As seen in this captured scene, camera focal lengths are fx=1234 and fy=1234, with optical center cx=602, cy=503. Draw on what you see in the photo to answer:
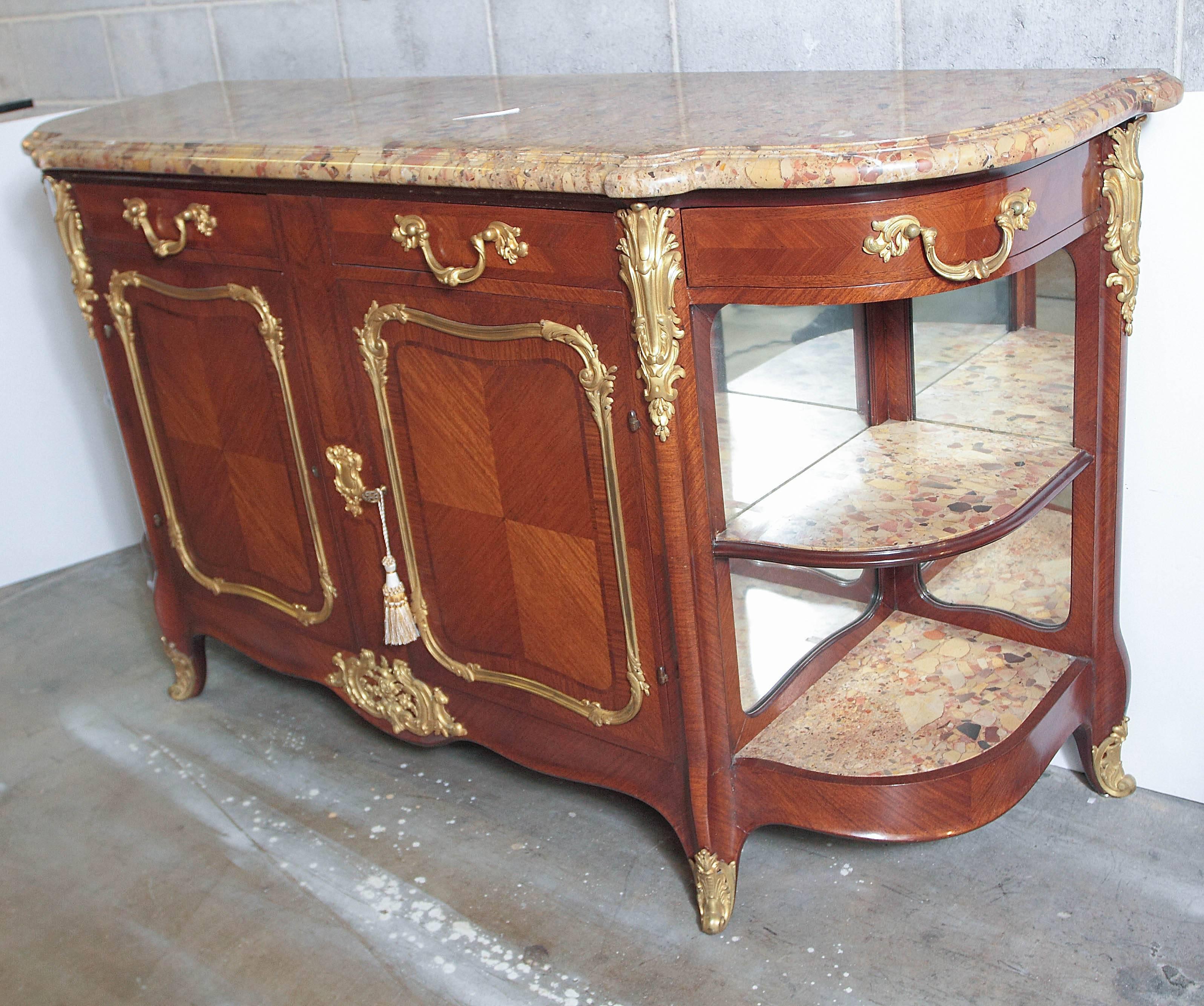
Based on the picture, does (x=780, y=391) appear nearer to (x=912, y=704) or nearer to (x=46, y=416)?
(x=912, y=704)

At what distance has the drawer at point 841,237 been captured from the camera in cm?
142

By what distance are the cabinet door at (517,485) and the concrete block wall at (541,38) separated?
0.72m

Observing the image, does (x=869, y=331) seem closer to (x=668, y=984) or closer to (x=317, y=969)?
(x=668, y=984)

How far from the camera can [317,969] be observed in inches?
73.0

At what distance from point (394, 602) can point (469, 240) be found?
26.0 inches

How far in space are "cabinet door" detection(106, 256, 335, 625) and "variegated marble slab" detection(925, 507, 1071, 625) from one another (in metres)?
1.09

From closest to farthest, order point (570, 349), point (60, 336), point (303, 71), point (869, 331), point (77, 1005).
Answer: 1. point (570, 349)
2. point (77, 1005)
3. point (869, 331)
4. point (303, 71)
5. point (60, 336)

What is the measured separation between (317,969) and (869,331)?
4.32ft

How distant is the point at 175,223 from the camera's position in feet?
6.66

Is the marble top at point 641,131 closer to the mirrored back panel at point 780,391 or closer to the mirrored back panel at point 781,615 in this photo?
the mirrored back panel at point 780,391

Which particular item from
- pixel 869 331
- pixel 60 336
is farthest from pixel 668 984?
pixel 60 336

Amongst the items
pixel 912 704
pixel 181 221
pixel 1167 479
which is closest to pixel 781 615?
pixel 912 704

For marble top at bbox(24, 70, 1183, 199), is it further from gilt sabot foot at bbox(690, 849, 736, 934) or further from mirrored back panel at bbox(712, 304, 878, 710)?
gilt sabot foot at bbox(690, 849, 736, 934)

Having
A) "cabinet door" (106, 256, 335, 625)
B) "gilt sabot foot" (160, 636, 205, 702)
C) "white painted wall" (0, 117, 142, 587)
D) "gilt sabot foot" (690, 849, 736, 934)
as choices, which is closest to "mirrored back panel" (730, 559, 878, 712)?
"gilt sabot foot" (690, 849, 736, 934)
